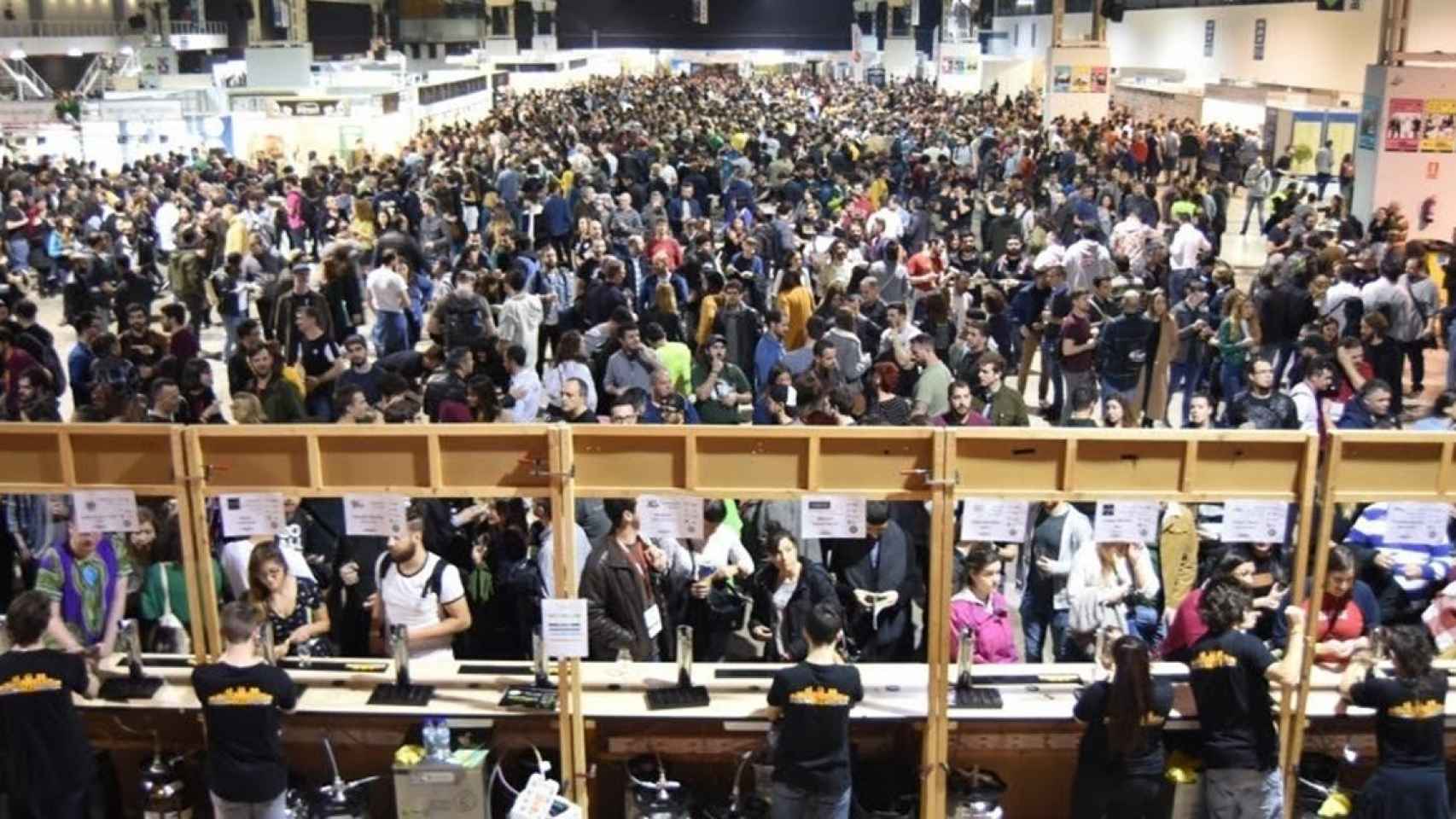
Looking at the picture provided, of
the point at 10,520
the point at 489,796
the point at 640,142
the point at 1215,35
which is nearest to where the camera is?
the point at 489,796

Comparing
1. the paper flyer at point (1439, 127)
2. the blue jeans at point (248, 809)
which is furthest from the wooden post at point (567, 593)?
the paper flyer at point (1439, 127)

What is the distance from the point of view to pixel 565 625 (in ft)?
17.6

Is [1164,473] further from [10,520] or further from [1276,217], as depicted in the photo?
[1276,217]

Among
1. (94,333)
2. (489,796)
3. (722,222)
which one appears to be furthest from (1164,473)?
(722,222)

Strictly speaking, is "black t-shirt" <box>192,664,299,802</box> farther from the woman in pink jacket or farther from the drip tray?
the woman in pink jacket

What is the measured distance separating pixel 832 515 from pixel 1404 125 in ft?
42.2

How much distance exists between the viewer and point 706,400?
8.95 metres

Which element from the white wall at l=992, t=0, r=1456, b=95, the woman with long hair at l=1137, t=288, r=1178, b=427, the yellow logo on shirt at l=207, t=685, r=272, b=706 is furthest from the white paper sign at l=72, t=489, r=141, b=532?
the white wall at l=992, t=0, r=1456, b=95

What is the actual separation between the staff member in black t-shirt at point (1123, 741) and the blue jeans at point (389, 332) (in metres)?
8.15

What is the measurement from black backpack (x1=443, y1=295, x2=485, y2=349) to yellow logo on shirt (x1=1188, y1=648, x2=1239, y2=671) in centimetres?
649

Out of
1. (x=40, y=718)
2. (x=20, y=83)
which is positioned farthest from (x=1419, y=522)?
(x=20, y=83)

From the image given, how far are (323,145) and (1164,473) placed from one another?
23.7 metres

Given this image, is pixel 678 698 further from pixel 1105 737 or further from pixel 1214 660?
pixel 1214 660

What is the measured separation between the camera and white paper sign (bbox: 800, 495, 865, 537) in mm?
5496
